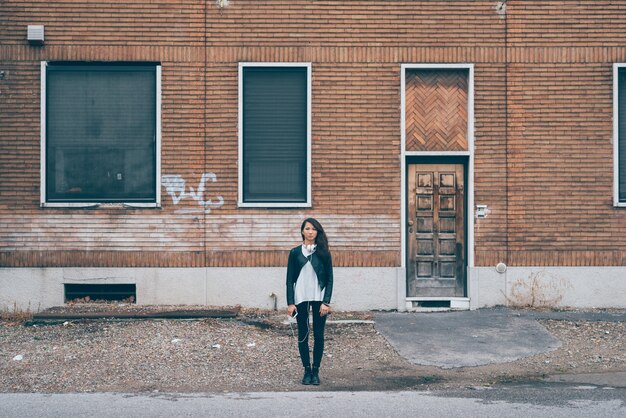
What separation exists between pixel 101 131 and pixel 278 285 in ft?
12.7

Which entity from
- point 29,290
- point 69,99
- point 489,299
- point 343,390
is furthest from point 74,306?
point 489,299

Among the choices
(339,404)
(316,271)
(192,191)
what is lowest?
(339,404)

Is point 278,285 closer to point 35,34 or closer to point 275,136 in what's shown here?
point 275,136

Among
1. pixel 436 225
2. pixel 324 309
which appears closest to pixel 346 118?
pixel 436 225

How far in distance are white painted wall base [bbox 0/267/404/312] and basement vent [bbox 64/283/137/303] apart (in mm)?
145

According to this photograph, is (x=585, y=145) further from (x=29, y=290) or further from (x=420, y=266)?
(x=29, y=290)

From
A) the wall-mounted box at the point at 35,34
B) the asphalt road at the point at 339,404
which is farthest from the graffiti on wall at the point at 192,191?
the asphalt road at the point at 339,404

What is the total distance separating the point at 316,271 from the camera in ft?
27.1

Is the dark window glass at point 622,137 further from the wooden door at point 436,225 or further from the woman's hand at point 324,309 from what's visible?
the woman's hand at point 324,309

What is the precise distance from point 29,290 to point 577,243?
8.93 m

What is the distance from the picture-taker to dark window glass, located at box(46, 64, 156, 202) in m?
12.2

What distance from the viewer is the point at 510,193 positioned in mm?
12188

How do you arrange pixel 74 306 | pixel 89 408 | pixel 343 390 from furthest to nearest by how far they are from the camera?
pixel 74 306 < pixel 343 390 < pixel 89 408

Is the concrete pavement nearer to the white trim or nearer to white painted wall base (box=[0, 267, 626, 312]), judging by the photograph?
white painted wall base (box=[0, 267, 626, 312])
